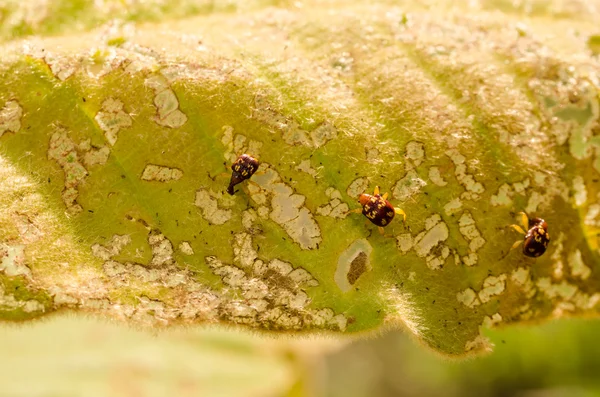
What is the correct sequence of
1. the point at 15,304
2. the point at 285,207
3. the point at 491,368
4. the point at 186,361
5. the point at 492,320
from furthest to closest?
the point at 491,368 → the point at 186,361 → the point at 492,320 → the point at 285,207 → the point at 15,304

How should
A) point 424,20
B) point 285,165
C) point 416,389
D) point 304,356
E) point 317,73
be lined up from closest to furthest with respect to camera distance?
1. point 285,165
2. point 317,73
3. point 424,20
4. point 304,356
5. point 416,389

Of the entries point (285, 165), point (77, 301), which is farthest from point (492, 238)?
point (77, 301)

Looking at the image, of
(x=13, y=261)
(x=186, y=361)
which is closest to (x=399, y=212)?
(x=13, y=261)

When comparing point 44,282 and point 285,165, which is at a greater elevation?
point 285,165

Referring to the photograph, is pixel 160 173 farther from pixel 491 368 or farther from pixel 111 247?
pixel 491 368

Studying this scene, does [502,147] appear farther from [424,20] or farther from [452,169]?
[424,20]

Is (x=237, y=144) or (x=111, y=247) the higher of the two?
(x=237, y=144)
